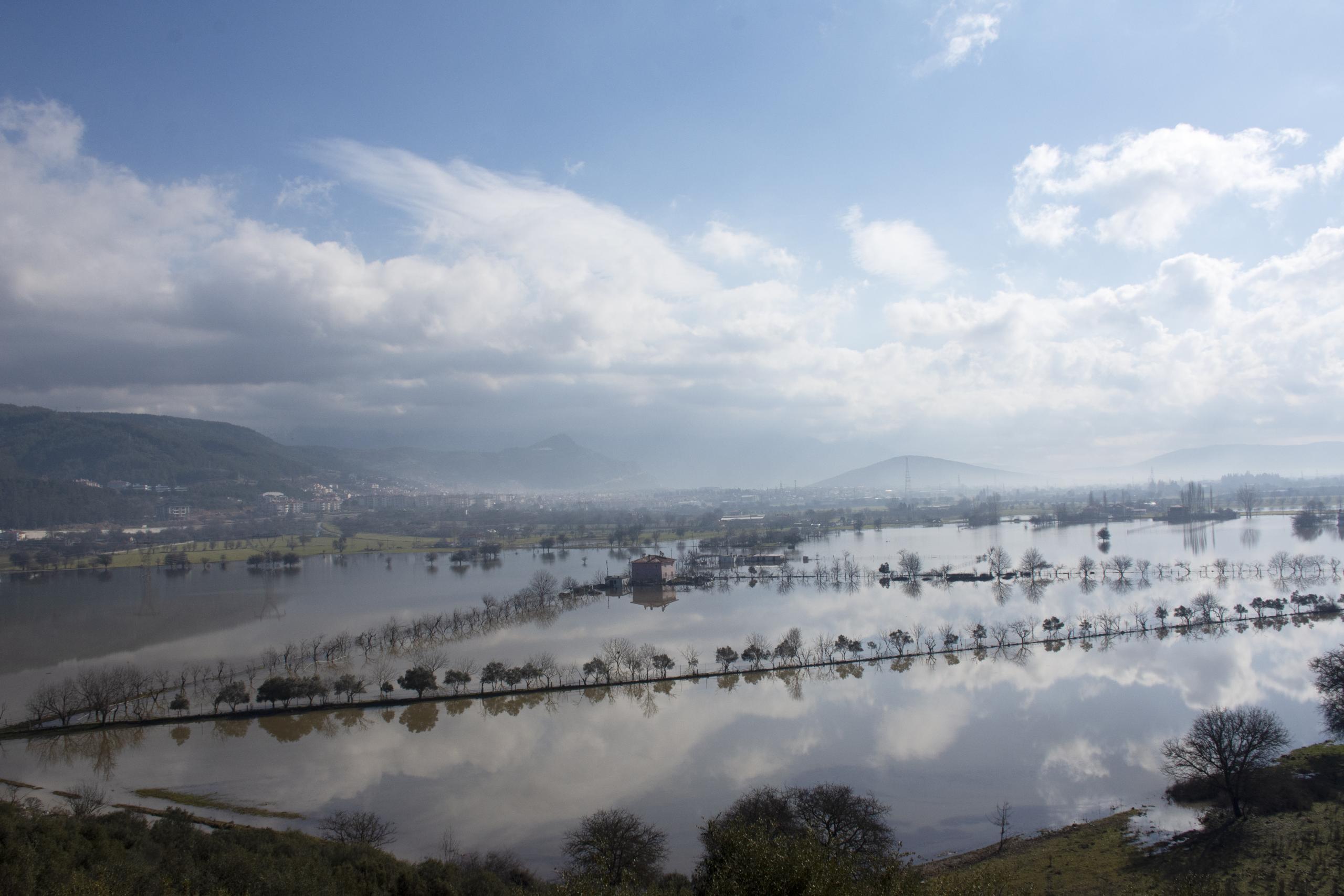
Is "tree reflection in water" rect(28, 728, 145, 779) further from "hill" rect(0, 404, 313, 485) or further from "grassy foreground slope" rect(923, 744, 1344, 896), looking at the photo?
"hill" rect(0, 404, 313, 485)

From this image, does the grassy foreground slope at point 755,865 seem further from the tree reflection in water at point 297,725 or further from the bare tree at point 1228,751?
the tree reflection in water at point 297,725

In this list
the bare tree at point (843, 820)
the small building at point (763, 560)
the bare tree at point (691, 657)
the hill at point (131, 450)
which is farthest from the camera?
the hill at point (131, 450)

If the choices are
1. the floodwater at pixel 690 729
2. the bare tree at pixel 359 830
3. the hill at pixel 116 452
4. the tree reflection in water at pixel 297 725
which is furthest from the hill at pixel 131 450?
the bare tree at pixel 359 830

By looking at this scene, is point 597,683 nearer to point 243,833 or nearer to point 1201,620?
point 243,833

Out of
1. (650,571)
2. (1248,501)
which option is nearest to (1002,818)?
(650,571)

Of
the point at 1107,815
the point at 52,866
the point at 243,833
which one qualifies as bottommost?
the point at 1107,815

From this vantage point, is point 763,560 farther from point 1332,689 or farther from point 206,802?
point 206,802

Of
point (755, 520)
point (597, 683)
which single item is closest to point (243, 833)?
point (597, 683)
